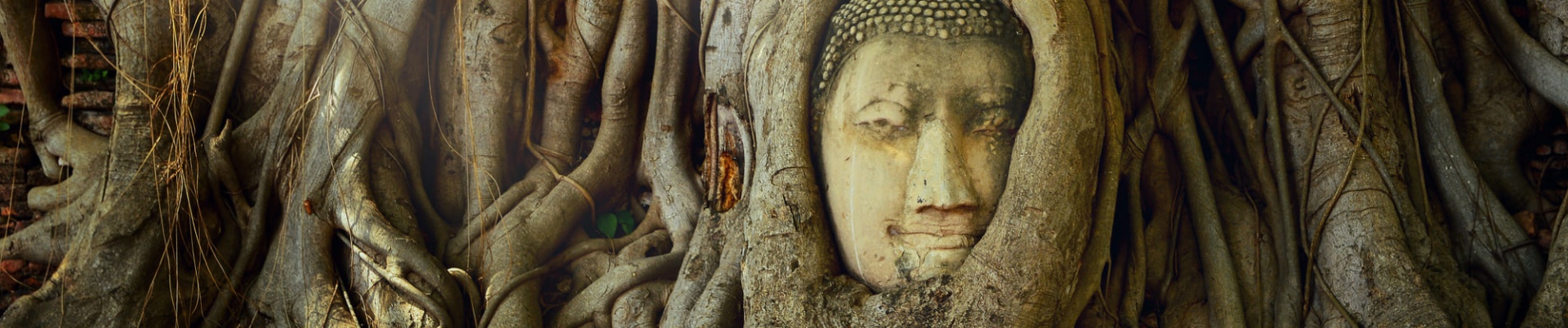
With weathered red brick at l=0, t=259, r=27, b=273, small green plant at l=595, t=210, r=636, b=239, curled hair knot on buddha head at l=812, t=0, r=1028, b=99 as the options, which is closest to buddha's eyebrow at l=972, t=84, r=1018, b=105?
curled hair knot on buddha head at l=812, t=0, r=1028, b=99

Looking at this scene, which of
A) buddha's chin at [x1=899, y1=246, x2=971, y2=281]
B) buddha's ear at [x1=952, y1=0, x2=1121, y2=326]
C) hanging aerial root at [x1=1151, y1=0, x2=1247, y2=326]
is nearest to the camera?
buddha's ear at [x1=952, y1=0, x2=1121, y2=326]

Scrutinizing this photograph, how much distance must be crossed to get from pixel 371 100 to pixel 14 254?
49.8 inches

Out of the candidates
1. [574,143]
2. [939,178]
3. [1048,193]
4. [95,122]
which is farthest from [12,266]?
[1048,193]

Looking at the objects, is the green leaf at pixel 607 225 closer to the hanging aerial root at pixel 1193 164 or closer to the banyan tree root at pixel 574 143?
the banyan tree root at pixel 574 143

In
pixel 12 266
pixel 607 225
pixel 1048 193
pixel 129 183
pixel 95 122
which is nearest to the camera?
pixel 1048 193

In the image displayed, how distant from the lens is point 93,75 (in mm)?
3939

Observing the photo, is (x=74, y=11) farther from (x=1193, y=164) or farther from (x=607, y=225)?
(x=1193, y=164)

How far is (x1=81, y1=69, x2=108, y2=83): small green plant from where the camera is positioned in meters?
3.94

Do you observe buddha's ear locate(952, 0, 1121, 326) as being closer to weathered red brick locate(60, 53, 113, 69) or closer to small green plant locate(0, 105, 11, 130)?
weathered red brick locate(60, 53, 113, 69)

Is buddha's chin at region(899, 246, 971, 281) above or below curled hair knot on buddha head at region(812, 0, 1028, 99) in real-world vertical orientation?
below

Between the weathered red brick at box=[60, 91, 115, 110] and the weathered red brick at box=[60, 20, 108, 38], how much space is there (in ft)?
0.62

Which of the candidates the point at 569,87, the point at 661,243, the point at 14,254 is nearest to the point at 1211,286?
the point at 661,243

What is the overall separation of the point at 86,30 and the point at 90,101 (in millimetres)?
237

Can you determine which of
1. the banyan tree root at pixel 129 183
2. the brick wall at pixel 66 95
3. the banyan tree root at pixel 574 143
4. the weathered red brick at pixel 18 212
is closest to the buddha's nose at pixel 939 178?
the banyan tree root at pixel 574 143
